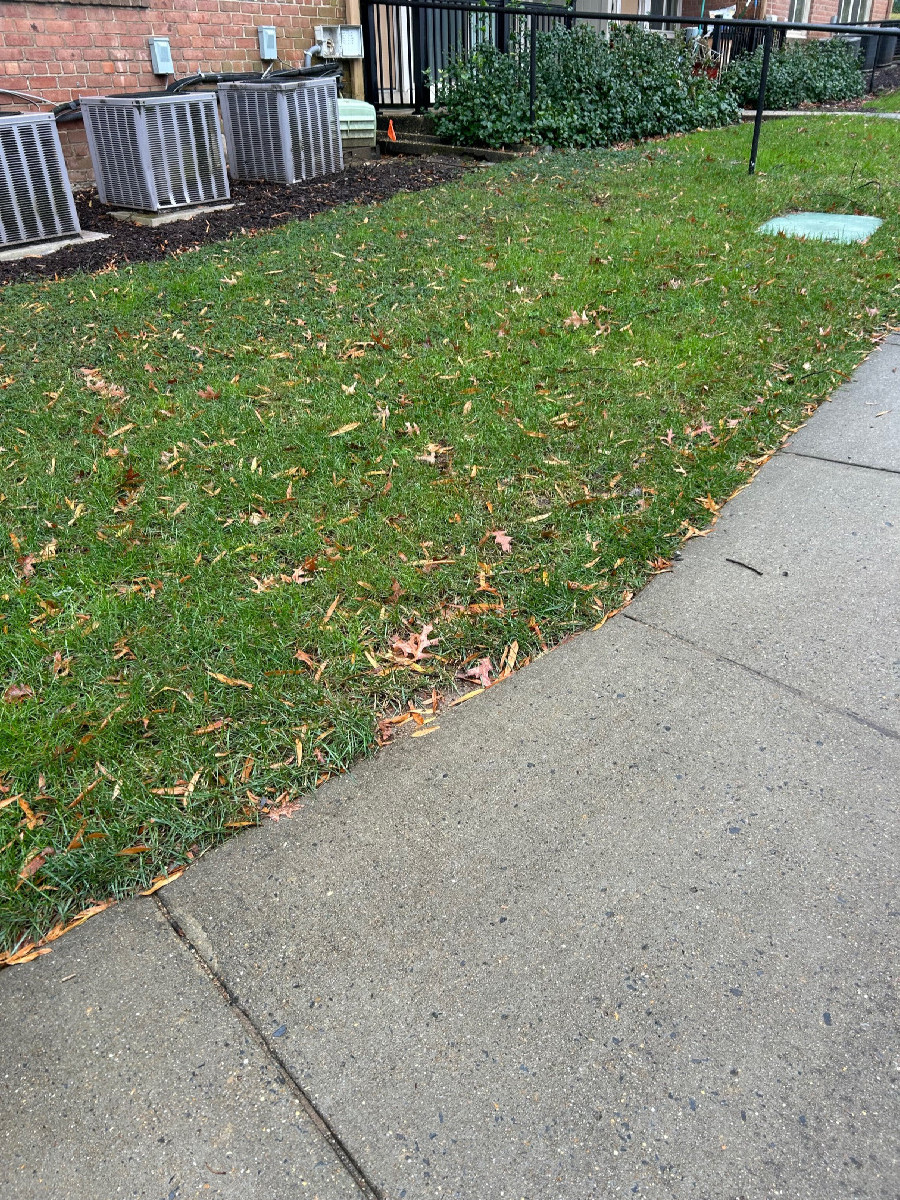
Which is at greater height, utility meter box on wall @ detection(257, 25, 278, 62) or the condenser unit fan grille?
utility meter box on wall @ detection(257, 25, 278, 62)

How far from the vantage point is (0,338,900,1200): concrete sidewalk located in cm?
177

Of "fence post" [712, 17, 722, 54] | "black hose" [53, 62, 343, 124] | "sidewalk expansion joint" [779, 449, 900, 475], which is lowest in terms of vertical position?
"sidewalk expansion joint" [779, 449, 900, 475]

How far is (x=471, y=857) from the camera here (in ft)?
7.97

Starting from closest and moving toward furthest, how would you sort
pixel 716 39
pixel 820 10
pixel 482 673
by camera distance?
pixel 482 673 → pixel 716 39 → pixel 820 10

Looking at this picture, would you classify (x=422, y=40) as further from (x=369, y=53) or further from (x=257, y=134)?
(x=257, y=134)

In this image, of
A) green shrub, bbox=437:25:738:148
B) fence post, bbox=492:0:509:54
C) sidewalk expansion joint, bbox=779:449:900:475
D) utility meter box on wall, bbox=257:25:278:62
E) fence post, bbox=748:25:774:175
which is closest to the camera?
sidewalk expansion joint, bbox=779:449:900:475

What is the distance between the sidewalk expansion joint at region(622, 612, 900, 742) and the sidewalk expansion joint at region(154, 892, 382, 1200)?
1.87 m

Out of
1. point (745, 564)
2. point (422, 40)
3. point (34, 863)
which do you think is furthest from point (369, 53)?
point (34, 863)

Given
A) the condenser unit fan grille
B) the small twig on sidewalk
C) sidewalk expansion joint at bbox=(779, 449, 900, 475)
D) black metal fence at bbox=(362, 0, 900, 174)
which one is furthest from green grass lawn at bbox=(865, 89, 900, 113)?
the small twig on sidewalk

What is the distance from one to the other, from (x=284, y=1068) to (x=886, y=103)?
66.6 feet

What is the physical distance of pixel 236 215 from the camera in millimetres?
8406

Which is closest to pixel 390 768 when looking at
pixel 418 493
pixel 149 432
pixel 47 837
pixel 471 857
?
pixel 471 857

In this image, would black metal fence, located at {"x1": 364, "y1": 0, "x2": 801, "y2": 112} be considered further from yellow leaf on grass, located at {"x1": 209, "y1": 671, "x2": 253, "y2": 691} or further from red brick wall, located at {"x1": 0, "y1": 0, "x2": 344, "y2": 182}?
yellow leaf on grass, located at {"x1": 209, "y1": 671, "x2": 253, "y2": 691}

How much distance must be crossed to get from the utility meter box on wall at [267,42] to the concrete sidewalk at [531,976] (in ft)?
31.6
